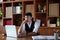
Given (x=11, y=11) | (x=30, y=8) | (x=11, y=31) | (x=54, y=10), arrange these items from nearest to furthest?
(x=11, y=31)
(x=54, y=10)
(x=30, y=8)
(x=11, y=11)

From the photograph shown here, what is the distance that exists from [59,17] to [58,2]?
47 cm

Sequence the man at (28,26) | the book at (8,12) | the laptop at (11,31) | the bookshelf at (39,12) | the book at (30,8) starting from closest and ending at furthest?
the laptop at (11,31), the man at (28,26), the bookshelf at (39,12), the book at (30,8), the book at (8,12)

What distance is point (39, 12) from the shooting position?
4969mm

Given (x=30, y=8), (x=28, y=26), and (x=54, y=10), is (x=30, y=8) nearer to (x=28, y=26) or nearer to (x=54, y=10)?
(x=54, y=10)

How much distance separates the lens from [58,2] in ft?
16.6

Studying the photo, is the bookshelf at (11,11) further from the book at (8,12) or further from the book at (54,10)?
the book at (54,10)

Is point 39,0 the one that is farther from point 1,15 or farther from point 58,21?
point 1,15

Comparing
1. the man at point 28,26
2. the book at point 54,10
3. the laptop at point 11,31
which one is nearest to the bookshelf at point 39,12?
the book at point 54,10

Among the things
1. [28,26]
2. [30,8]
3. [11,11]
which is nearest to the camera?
[28,26]

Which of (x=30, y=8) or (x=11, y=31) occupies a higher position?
(x=30, y=8)

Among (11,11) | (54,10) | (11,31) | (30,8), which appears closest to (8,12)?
(11,11)

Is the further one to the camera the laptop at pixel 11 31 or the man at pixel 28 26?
the man at pixel 28 26

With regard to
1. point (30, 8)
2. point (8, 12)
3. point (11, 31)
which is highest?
point (30, 8)

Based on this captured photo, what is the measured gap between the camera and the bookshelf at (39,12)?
16.0 feet
